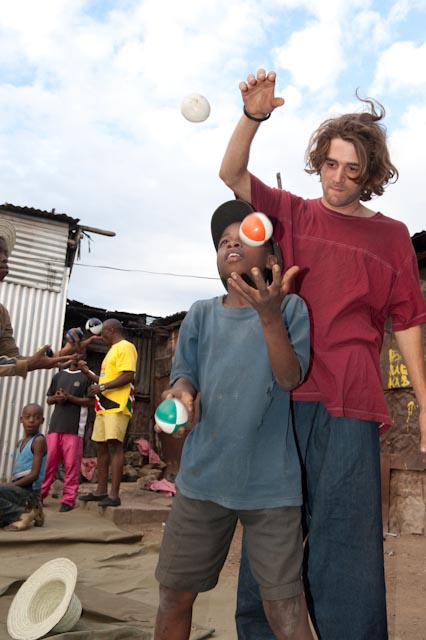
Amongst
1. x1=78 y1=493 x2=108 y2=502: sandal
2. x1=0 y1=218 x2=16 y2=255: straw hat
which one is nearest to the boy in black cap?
x1=0 y1=218 x2=16 y2=255: straw hat

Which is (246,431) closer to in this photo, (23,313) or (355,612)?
(355,612)

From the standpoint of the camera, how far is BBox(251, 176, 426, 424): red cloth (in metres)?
1.94

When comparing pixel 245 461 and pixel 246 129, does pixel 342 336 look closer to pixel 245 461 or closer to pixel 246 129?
pixel 245 461

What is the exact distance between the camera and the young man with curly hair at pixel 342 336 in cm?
185

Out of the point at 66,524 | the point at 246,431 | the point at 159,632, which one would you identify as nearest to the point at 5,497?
the point at 66,524

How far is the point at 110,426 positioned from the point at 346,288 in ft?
14.4

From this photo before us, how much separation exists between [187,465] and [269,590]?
460mm

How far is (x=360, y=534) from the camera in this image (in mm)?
1850

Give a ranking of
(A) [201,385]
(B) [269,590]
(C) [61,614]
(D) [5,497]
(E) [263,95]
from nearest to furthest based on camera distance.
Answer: (B) [269,590], (E) [263,95], (A) [201,385], (C) [61,614], (D) [5,497]

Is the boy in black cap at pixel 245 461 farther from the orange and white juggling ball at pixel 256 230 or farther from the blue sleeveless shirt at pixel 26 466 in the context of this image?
the blue sleeveless shirt at pixel 26 466

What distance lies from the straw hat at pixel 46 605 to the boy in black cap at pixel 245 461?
1062 mm

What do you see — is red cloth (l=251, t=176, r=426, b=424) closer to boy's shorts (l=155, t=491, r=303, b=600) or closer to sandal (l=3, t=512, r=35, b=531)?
boy's shorts (l=155, t=491, r=303, b=600)

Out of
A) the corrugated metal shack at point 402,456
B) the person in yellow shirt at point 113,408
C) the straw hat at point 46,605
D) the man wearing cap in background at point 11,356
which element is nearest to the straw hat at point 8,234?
the man wearing cap in background at point 11,356

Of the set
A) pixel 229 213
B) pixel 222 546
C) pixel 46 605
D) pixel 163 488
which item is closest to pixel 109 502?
pixel 163 488
